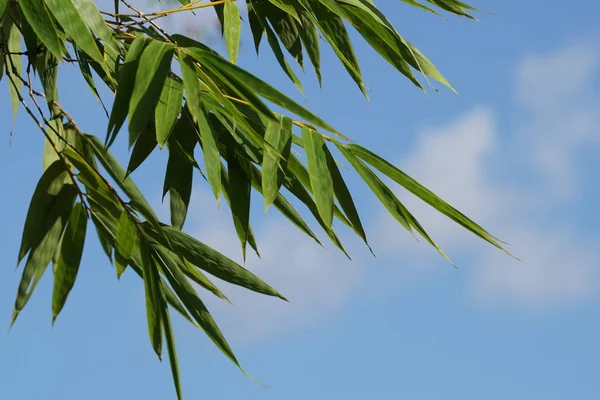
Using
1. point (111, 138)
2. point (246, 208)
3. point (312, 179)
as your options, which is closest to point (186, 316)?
point (246, 208)

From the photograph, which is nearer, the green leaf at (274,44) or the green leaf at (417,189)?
the green leaf at (417,189)

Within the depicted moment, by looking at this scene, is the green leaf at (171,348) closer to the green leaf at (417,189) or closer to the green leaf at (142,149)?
the green leaf at (142,149)

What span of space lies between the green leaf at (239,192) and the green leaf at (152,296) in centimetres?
21

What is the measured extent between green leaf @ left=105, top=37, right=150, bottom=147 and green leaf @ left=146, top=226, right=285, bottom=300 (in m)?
0.47

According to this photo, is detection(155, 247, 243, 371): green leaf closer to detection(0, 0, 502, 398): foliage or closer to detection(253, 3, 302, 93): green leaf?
detection(0, 0, 502, 398): foliage

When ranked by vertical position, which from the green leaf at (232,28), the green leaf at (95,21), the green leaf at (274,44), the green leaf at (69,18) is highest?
the green leaf at (274,44)

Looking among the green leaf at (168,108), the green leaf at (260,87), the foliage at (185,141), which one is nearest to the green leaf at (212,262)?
the foliage at (185,141)

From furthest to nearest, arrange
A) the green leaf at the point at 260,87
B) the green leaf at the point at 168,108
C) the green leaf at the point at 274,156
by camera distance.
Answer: the green leaf at the point at 274,156 < the green leaf at the point at 168,108 < the green leaf at the point at 260,87

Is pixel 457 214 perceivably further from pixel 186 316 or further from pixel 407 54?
pixel 186 316

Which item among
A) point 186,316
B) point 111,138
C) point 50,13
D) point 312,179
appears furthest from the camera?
point 186,316

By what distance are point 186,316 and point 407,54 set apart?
2.57ft

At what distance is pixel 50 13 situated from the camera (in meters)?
1.73

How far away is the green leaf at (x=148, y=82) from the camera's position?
1.53m

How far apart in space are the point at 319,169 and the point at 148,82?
435mm
